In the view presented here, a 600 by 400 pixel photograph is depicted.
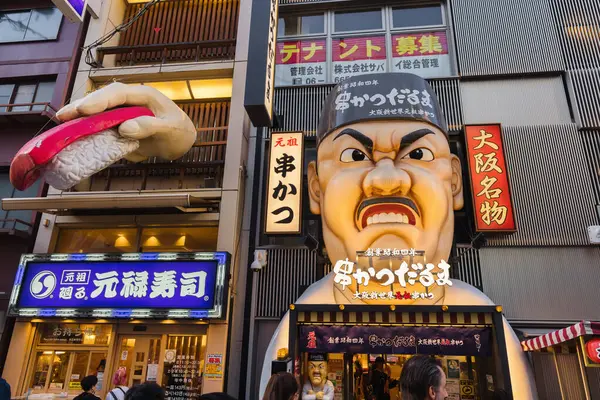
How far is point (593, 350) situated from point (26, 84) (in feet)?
53.0

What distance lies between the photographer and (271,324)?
33.5ft

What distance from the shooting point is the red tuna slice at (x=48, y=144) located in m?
8.08

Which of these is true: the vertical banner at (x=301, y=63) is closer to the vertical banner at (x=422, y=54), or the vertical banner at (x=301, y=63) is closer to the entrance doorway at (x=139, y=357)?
the vertical banner at (x=422, y=54)

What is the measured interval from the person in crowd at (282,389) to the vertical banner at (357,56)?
1059cm

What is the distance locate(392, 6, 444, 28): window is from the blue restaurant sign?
9.37m

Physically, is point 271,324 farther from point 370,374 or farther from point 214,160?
point 214,160

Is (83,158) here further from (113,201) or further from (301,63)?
(301,63)

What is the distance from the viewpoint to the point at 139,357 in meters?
9.79

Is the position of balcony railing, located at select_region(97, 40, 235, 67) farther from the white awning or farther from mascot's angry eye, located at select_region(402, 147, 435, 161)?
mascot's angry eye, located at select_region(402, 147, 435, 161)

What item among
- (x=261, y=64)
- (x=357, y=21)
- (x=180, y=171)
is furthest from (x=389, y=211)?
(x=357, y=21)

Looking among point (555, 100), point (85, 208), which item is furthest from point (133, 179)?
point (555, 100)

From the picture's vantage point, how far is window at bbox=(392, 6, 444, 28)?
41.7ft

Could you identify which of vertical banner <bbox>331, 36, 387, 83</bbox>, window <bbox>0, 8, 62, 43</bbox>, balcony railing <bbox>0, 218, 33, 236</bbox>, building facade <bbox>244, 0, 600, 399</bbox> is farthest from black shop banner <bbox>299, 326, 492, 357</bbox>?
window <bbox>0, 8, 62, 43</bbox>

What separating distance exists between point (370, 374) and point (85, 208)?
8540mm
